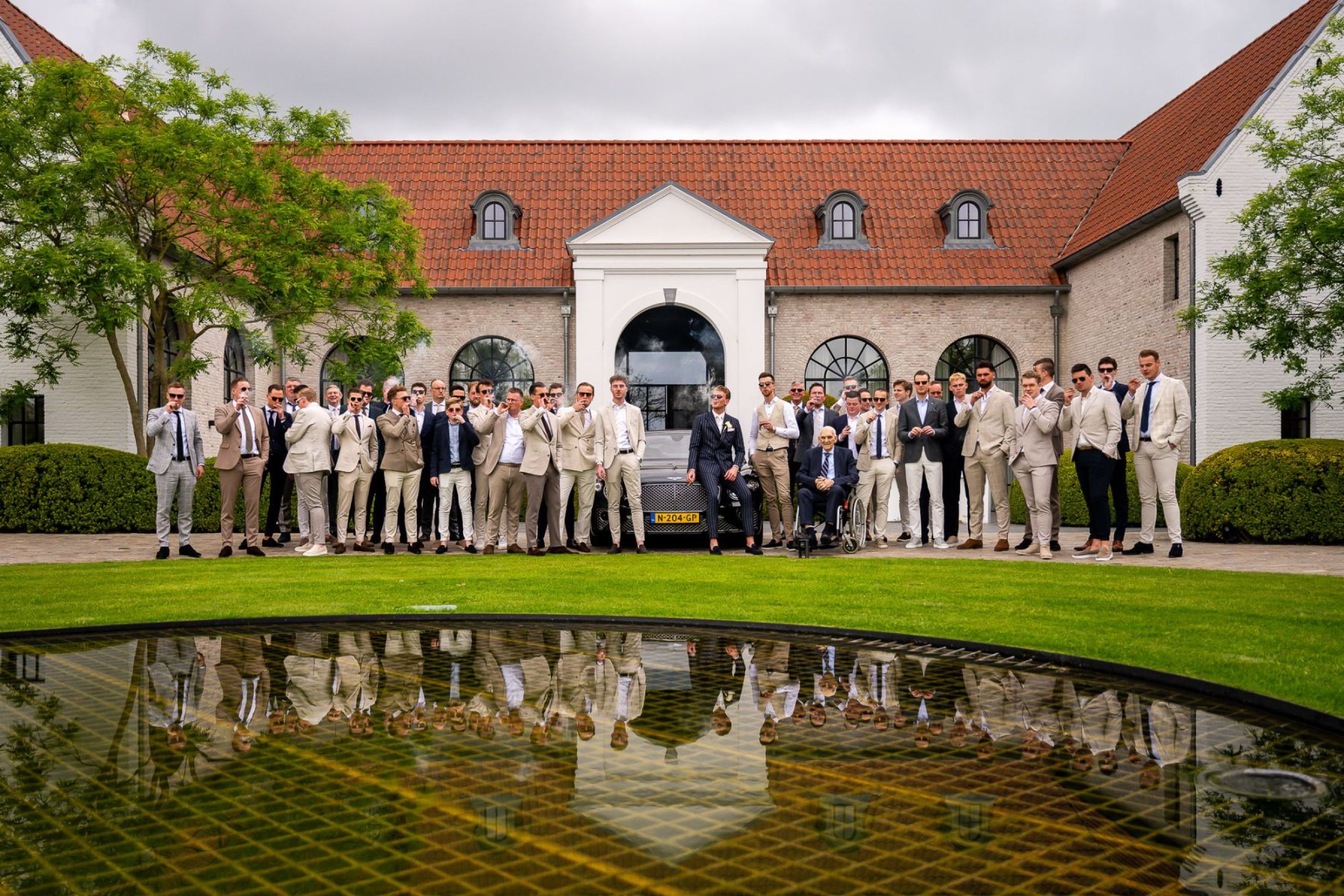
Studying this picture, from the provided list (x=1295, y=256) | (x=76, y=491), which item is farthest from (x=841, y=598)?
(x=76, y=491)

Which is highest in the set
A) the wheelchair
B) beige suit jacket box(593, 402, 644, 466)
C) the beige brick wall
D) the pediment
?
the pediment

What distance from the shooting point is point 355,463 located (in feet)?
43.9

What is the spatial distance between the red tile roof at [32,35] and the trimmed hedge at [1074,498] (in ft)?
63.6

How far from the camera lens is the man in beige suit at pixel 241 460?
505 inches

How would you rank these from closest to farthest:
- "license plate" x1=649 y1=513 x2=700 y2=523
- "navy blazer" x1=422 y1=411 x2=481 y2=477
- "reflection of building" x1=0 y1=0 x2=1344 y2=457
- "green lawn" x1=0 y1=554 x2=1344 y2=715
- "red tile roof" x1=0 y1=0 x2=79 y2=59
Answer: "green lawn" x1=0 y1=554 x2=1344 y2=715 < "navy blazer" x1=422 y1=411 x2=481 y2=477 < "license plate" x1=649 y1=513 x2=700 y2=523 < "red tile roof" x1=0 y1=0 x2=79 y2=59 < "reflection of building" x1=0 y1=0 x2=1344 y2=457

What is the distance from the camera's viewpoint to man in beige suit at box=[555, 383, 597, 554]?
13.3 meters

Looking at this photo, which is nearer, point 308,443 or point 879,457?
point 308,443

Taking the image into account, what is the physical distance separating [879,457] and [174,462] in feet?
28.7

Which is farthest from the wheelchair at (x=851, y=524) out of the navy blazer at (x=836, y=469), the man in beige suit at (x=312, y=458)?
the man in beige suit at (x=312, y=458)

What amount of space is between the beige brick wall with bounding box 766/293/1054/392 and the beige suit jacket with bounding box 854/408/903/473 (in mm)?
11819

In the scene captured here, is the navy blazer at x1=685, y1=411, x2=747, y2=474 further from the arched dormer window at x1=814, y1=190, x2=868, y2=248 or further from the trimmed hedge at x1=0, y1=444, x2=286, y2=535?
the arched dormer window at x1=814, y1=190, x2=868, y2=248

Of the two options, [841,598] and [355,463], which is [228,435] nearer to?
[355,463]

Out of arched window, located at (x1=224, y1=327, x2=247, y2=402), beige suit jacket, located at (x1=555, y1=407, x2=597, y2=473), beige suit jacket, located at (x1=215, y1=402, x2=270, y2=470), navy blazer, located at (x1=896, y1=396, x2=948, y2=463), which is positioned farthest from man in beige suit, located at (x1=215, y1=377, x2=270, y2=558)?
arched window, located at (x1=224, y1=327, x2=247, y2=402)

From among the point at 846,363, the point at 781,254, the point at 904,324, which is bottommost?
the point at 846,363
